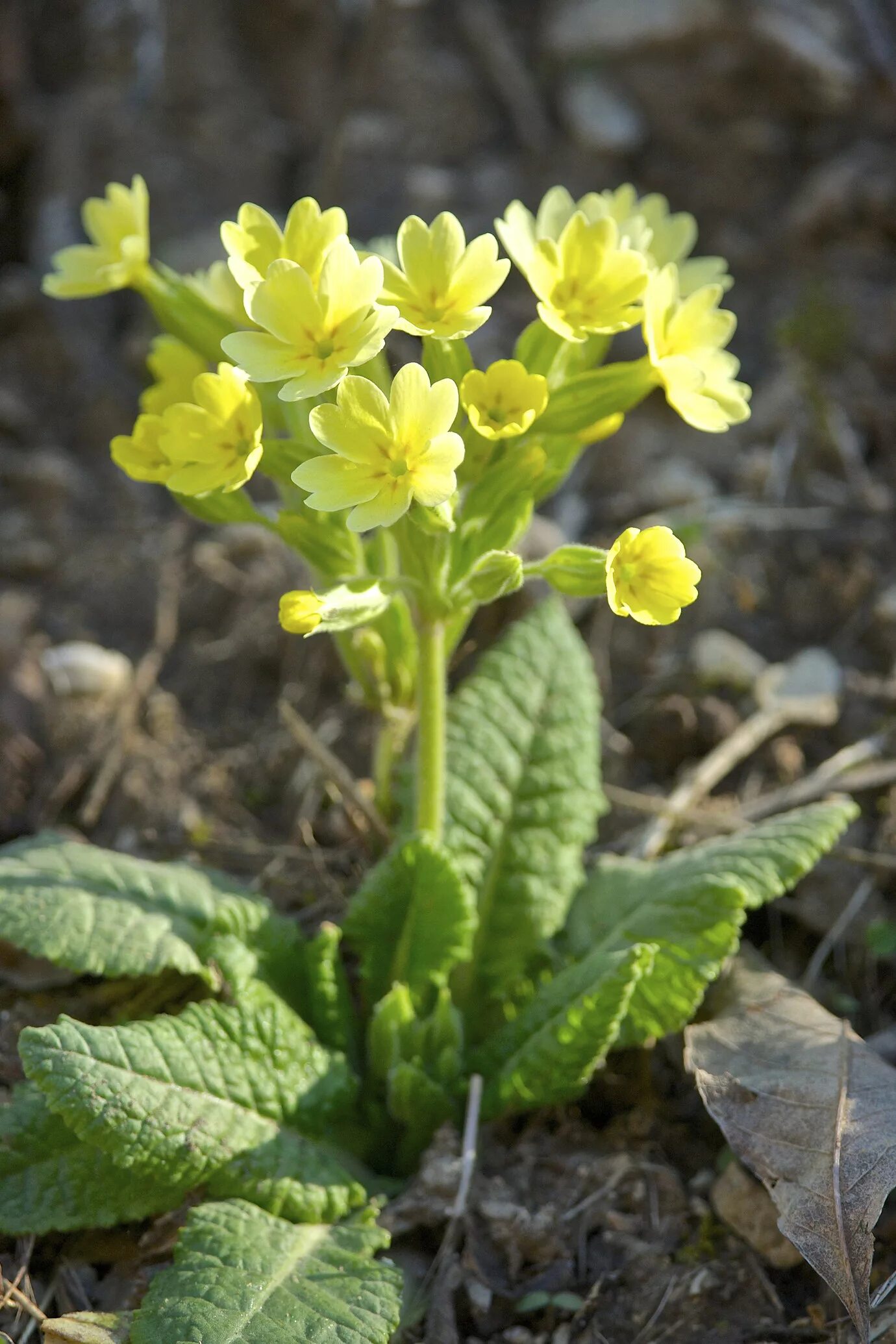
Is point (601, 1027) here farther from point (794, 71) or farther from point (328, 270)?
point (794, 71)

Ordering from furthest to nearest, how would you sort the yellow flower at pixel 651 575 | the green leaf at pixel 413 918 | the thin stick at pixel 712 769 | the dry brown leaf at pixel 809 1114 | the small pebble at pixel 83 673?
the small pebble at pixel 83 673, the thin stick at pixel 712 769, the green leaf at pixel 413 918, the yellow flower at pixel 651 575, the dry brown leaf at pixel 809 1114

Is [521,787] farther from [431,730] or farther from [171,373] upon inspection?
[171,373]

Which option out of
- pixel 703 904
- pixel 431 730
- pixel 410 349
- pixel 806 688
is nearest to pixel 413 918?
pixel 431 730

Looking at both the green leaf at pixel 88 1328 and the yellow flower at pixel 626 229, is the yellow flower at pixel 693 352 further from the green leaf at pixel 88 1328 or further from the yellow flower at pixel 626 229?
the green leaf at pixel 88 1328


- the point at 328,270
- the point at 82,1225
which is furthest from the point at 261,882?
the point at 328,270

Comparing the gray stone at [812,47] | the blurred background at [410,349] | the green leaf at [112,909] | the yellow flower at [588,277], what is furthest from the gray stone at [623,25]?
the green leaf at [112,909]

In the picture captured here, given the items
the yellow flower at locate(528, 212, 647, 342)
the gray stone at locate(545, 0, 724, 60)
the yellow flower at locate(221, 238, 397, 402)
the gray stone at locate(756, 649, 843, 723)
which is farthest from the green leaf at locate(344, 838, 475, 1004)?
the gray stone at locate(545, 0, 724, 60)
